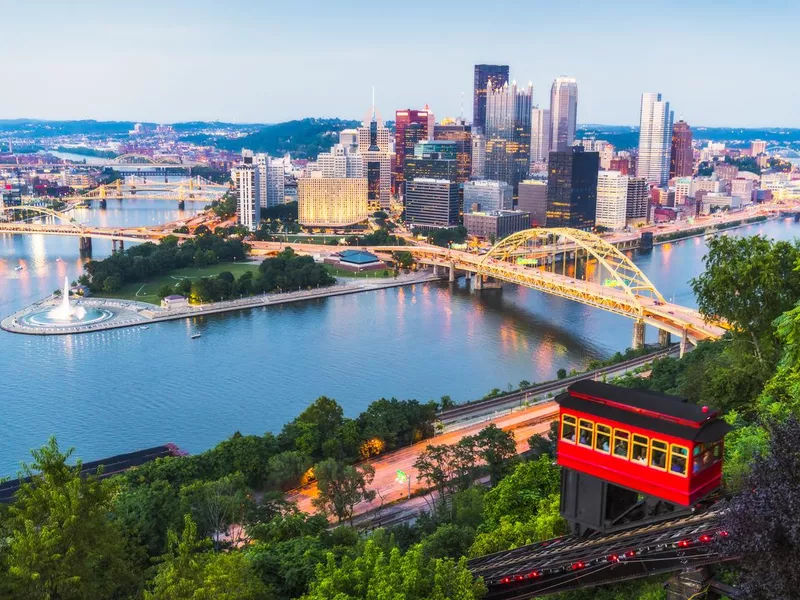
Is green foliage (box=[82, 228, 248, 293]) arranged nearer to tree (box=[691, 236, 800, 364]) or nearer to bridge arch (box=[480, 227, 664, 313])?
bridge arch (box=[480, 227, 664, 313])

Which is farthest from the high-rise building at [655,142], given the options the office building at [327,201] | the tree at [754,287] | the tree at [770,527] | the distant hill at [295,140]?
the tree at [770,527]

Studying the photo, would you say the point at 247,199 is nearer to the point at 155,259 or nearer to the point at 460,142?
the point at 155,259

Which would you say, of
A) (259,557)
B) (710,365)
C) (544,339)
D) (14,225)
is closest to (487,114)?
(14,225)

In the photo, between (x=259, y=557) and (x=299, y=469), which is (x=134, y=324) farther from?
(x=259, y=557)

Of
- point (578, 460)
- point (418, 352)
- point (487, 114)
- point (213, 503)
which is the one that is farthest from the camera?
point (487, 114)

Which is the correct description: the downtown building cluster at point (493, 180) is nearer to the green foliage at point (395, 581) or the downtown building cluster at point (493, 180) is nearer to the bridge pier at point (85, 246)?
the bridge pier at point (85, 246)
